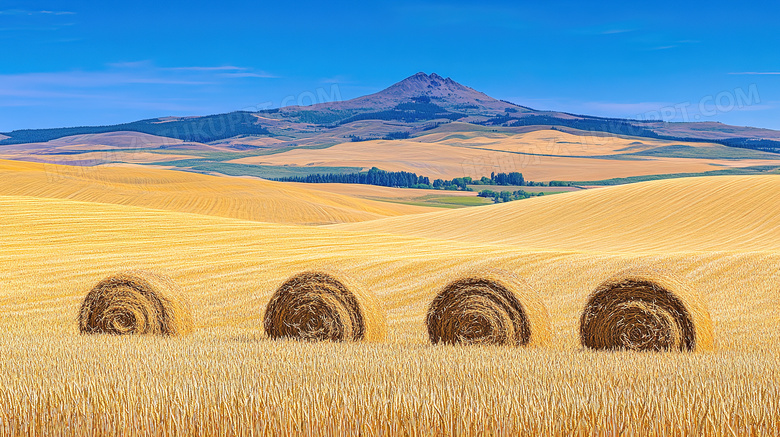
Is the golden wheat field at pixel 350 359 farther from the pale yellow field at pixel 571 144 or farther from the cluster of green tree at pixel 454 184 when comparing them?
the pale yellow field at pixel 571 144

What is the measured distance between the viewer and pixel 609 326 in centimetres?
957

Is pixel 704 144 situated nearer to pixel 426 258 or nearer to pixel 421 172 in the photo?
pixel 421 172

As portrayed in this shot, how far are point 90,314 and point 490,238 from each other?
31134 mm

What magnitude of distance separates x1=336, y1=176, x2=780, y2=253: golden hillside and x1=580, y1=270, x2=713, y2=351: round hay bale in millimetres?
22234

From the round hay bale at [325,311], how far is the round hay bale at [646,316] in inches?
121

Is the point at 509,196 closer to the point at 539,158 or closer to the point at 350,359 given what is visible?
the point at 539,158

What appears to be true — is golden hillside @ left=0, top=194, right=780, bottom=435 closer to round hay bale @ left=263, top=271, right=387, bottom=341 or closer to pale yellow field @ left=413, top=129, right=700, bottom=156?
round hay bale @ left=263, top=271, right=387, bottom=341

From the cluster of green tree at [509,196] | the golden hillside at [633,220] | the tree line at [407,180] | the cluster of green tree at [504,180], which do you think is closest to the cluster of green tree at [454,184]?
the tree line at [407,180]

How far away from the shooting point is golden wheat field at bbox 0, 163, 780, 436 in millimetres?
4781

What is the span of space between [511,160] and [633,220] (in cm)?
10091

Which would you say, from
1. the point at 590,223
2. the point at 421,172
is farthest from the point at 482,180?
the point at 590,223

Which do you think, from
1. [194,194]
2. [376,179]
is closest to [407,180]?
[376,179]

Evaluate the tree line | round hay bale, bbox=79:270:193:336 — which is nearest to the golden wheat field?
round hay bale, bbox=79:270:193:336

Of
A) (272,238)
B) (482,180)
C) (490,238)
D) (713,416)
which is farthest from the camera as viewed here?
(482,180)
